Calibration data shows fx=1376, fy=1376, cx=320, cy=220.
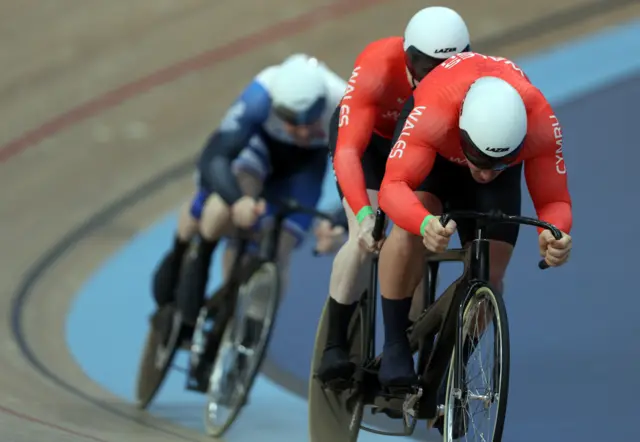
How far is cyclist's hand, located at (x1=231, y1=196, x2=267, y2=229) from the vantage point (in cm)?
554

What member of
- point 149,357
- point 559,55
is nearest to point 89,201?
point 149,357

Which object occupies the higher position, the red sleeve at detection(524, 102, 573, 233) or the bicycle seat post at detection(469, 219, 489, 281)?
the red sleeve at detection(524, 102, 573, 233)

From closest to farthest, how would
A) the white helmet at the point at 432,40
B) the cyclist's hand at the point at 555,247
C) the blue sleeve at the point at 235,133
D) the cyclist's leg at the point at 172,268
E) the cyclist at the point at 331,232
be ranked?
the cyclist's hand at the point at 555,247, the white helmet at the point at 432,40, the cyclist at the point at 331,232, the blue sleeve at the point at 235,133, the cyclist's leg at the point at 172,268

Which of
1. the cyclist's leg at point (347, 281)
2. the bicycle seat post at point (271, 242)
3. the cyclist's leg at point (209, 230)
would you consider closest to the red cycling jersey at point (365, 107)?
the cyclist's leg at point (347, 281)

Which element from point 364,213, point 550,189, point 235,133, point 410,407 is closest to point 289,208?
point 235,133

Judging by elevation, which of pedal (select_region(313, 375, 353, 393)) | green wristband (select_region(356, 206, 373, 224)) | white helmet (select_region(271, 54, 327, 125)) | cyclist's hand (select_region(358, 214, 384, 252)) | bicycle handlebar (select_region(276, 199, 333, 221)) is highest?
white helmet (select_region(271, 54, 327, 125))

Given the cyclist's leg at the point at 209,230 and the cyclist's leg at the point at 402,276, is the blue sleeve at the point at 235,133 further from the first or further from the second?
the cyclist's leg at the point at 402,276

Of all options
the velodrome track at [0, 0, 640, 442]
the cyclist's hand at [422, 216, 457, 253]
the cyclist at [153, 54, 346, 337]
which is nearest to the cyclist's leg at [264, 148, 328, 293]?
the cyclist at [153, 54, 346, 337]

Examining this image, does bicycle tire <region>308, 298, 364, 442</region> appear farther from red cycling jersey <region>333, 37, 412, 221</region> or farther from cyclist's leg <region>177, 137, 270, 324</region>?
cyclist's leg <region>177, 137, 270, 324</region>

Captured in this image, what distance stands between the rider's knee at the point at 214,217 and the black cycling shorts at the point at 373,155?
111 centimetres

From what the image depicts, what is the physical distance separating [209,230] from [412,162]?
2.20 meters

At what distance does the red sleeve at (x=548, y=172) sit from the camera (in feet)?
13.2

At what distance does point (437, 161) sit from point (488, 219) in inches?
14.5

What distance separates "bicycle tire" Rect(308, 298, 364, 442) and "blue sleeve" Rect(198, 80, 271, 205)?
1.01 meters
